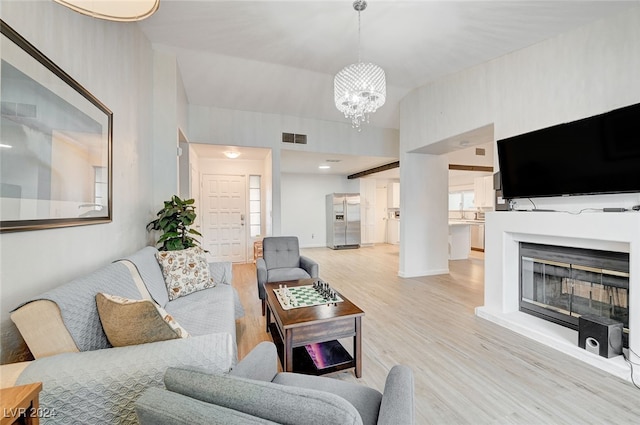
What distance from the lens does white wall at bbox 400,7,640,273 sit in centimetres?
215

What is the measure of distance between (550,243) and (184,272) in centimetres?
348

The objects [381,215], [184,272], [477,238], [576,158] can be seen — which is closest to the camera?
[576,158]

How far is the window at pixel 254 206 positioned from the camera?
6141 mm

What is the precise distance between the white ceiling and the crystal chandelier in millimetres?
481

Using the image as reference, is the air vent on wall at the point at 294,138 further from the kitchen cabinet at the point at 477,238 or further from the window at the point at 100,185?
the kitchen cabinet at the point at 477,238

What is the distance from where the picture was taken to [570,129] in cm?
230

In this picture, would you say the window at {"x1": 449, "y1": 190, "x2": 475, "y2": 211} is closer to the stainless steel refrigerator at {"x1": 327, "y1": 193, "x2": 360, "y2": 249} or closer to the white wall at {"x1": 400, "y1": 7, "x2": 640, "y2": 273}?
the stainless steel refrigerator at {"x1": 327, "y1": 193, "x2": 360, "y2": 249}

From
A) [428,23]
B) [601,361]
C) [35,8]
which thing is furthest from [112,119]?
[601,361]

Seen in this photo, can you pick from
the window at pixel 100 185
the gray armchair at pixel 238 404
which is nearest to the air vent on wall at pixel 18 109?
the window at pixel 100 185

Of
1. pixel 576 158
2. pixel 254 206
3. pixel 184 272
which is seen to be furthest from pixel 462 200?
pixel 184 272

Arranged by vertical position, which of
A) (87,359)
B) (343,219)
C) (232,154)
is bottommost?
(87,359)

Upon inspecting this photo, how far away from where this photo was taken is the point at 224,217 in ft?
19.5

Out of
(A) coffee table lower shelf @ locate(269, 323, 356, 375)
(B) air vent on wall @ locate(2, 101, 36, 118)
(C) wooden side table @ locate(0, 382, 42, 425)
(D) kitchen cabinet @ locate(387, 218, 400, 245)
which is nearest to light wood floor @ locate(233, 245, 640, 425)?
(A) coffee table lower shelf @ locate(269, 323, 356, 375)

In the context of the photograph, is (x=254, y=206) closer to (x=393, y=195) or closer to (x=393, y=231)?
(x=393, y=195)
